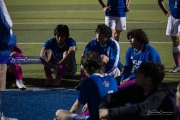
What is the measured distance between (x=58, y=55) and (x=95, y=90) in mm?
3796

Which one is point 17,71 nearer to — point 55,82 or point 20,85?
point 20,85

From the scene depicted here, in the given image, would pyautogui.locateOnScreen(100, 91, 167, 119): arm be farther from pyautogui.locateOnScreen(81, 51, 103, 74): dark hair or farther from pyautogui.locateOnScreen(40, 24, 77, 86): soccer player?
pyautogui.locateOnScreen(40, 24, 77, 86): soccer player

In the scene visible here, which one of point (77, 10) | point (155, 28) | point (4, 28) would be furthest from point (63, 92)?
point (77, 10)

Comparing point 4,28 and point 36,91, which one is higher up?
point 4,28

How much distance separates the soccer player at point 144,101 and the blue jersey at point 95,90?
0.91ft

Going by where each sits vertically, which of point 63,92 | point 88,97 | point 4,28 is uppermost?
point 4,28

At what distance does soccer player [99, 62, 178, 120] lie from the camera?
4379mm

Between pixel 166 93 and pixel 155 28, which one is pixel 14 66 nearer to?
pixel 166 93

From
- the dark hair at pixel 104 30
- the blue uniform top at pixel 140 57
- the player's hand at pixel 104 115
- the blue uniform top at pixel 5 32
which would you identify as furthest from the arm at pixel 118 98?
the dark hair at pixel 104 30

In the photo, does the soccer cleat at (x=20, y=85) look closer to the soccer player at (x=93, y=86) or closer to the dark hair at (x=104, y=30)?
the dark hair at (x=104, y=30)

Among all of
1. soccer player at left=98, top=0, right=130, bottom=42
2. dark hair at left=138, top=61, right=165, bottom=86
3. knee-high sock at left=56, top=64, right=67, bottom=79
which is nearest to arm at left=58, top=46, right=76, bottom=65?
knee-high sock at left=56, top=64, right=67, bottom=79

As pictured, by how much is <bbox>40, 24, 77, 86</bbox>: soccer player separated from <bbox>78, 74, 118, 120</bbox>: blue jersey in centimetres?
331

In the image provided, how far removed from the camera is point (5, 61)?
20.9 ft

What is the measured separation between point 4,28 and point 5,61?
0.77 meters
